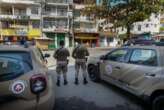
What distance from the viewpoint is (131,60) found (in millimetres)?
5742

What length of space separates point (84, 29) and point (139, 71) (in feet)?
158

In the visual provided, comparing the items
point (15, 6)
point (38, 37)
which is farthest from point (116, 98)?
point (15, 6)

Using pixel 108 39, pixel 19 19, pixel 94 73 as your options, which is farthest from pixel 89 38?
pixel 94 73

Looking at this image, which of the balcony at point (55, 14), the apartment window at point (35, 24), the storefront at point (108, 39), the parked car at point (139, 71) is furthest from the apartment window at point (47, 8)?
the parked car at point (139, 71)

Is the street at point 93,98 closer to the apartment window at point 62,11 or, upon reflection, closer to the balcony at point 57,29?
the balcony at point 57,29

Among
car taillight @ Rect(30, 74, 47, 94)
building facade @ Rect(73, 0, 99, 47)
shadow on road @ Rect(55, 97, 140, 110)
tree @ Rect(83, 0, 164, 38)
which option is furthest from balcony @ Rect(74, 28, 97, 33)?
car taillight @ Rect(30, 74, 47, 94)

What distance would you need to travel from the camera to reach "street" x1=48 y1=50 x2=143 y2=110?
5.58 metres

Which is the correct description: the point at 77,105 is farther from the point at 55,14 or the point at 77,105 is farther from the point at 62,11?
the point at 62,11

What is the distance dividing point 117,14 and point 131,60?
974 cm

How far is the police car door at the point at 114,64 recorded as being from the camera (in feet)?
20.2

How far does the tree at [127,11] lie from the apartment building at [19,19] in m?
30.9

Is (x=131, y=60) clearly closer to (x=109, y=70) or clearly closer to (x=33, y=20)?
(x=109, y=70)

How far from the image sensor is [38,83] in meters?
3.35

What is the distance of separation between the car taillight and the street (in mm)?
2190
